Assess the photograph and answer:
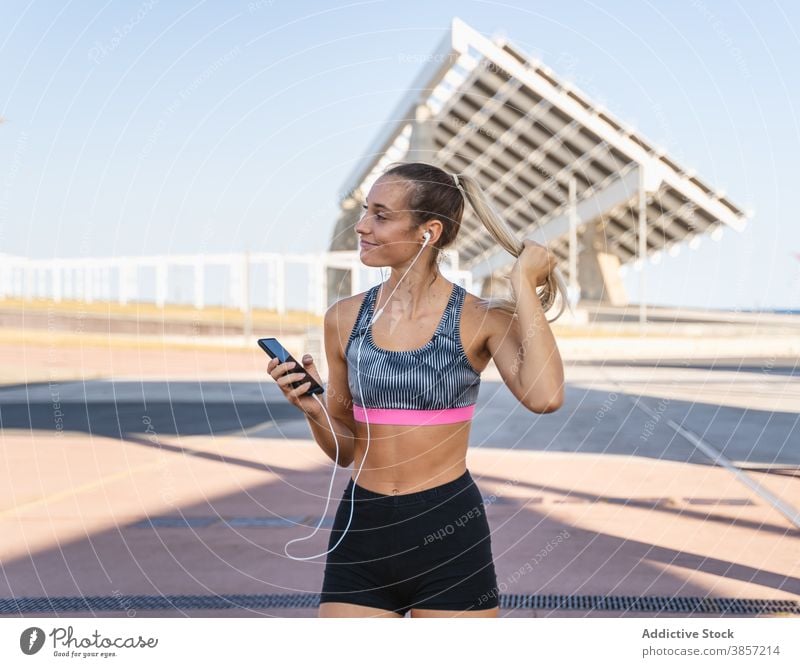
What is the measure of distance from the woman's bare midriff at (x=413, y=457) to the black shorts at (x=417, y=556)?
0.10 ft

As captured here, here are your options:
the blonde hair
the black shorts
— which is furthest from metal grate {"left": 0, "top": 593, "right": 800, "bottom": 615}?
the blonde hair

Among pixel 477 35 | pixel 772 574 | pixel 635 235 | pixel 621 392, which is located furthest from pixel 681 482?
pixel 635 235

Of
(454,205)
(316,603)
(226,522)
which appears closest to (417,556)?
(454,205)

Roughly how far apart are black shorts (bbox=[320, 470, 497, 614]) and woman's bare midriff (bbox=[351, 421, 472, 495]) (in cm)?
3

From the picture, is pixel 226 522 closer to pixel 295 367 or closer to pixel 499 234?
pixel 295 367

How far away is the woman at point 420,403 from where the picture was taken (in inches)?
98.5

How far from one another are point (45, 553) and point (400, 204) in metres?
4.07

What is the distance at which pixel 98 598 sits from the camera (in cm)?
477

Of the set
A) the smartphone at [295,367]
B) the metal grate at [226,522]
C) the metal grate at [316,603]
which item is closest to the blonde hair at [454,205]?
the smartphone at [295,367]

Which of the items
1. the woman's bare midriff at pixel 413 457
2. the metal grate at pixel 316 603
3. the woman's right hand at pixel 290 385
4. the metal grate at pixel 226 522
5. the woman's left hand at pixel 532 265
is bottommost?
the metal grate at pixel 226 522

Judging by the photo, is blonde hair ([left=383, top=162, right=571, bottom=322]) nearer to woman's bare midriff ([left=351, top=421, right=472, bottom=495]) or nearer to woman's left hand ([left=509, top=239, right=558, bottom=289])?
woman's left hand ([left=509, top=239, right=558, bottom=289])

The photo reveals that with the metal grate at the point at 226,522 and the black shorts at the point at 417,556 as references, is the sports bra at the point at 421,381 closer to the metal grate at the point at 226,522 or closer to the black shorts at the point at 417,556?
the black shorts at the point at 417,556

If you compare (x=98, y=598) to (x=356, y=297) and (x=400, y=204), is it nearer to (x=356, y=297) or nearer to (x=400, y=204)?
(x=356, y=297)
